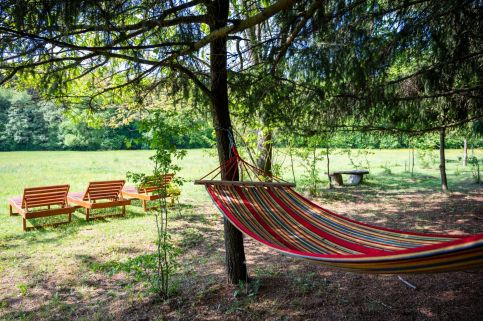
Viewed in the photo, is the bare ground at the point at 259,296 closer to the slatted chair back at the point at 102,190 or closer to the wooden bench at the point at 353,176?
the slatted chair back at the point at 102,190

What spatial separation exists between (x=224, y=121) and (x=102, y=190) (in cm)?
350

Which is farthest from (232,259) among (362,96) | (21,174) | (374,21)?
(21,174)

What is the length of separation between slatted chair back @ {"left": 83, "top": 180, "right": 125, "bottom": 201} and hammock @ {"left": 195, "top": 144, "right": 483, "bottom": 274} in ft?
11.1

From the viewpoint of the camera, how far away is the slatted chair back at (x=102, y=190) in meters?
5.23

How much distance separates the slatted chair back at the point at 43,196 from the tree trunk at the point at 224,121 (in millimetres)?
3548

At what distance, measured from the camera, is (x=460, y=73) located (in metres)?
2.68

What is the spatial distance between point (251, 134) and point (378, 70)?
320 centimetres

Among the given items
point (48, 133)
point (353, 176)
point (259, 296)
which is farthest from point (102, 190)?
point (48, 133)

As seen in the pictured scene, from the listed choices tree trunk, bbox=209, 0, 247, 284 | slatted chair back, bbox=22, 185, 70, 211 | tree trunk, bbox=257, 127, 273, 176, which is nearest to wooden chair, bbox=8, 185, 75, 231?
slatted chair back, bbox=22, 185, 70, 211

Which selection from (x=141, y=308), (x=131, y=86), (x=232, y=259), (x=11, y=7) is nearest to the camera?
(x=11, y=7)

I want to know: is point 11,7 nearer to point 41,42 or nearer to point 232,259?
point 41,42

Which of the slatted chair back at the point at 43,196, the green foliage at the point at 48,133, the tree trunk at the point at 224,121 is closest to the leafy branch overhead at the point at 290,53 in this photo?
the tree trunk at the point at 224,121

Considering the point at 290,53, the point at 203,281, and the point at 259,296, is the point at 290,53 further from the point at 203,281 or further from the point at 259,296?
the point at 203,281

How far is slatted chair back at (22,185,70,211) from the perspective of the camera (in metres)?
4.80
